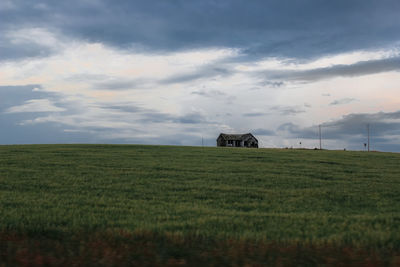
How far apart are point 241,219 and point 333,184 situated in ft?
39.4

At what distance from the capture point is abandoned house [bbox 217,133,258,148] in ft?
322

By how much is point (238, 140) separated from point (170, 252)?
298 feet

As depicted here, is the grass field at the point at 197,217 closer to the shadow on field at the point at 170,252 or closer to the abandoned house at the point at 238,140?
the shadow on field at the point at 170,252

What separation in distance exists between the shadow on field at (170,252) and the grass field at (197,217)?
3cm

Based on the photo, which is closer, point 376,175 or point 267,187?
point 267,187

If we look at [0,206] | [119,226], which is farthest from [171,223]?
[0,206]

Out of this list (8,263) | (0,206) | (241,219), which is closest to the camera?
(8,263)

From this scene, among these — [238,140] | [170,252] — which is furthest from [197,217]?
[238,140]

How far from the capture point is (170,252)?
800cm

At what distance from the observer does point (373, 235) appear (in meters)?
9.77

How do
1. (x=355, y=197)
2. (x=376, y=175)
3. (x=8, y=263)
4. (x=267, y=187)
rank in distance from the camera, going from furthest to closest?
(x=376, y=175) → (x=267, y=187) → (x=355, y=197) → (x=8, y=263)

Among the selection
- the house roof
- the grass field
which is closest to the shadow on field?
the grass field

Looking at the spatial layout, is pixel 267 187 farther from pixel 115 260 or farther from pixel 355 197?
pixel 115 260

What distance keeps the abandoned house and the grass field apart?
7312cm
